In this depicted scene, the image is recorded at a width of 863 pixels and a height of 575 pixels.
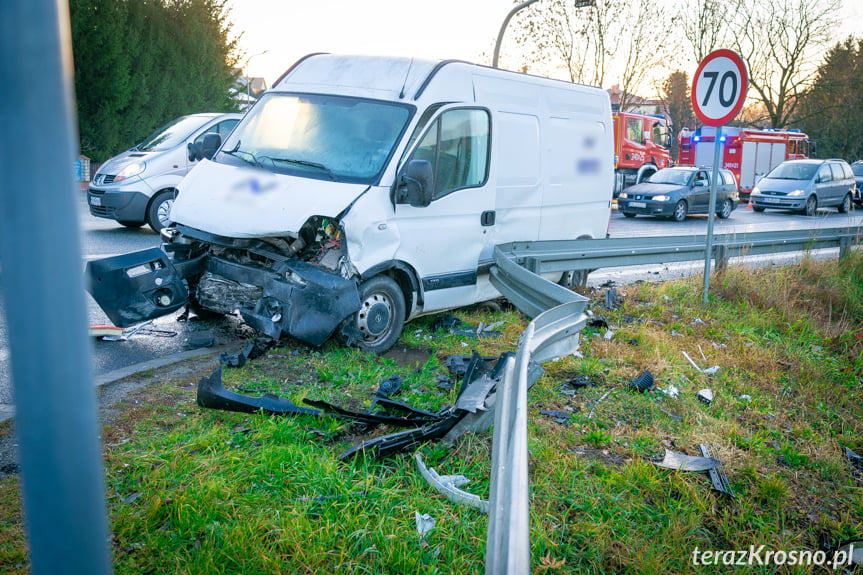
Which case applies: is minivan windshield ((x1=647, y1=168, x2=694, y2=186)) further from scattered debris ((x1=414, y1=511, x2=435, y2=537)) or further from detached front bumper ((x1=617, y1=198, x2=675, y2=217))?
scattered debris ((x1=414, y1=511, x2=435, y2=537))

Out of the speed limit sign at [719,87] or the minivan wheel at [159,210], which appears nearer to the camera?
the speed limit sign at [719,87]

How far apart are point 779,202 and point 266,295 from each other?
2331cm

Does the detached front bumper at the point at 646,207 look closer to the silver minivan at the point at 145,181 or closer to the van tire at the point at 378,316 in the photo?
the silver minivan at the point at 145,181

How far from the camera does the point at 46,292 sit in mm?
862

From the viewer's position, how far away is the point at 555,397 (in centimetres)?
496

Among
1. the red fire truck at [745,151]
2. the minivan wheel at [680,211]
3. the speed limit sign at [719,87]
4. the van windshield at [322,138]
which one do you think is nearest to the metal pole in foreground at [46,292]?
the van windshield at [322,138]

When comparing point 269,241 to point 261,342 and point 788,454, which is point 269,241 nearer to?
point 261,342

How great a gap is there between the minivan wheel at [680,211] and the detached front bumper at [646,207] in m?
0.23

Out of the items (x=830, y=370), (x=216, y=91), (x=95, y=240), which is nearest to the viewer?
(x=830, y=370)

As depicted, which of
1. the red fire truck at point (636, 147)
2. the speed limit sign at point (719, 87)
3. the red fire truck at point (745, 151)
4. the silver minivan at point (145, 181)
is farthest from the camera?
the red fire truck at point (745, 151)

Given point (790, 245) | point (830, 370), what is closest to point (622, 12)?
point (790, 245)

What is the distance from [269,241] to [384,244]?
3.04ft

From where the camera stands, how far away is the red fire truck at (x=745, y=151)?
3419 cm

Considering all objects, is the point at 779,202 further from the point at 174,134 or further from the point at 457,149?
the point at 457,149
